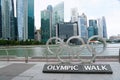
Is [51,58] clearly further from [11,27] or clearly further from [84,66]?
[11,27]

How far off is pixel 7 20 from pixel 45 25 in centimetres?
2038

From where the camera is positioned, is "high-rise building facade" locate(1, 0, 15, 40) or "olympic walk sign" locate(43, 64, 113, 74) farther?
"high-rise building facade" locate(1, 0, 15, 40)

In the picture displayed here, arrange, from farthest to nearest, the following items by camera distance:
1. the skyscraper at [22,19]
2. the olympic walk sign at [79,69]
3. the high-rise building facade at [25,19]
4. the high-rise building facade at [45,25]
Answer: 1. the high-rise building facade at [25,19]
2. the skyscraper at [22,19]
3. the high-rise building facade at [45,25]
4. the olympic walk sign at [79,69]

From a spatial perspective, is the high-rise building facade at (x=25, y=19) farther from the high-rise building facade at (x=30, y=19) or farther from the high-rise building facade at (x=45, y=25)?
the high-rise building facade at (x=45, y=25)

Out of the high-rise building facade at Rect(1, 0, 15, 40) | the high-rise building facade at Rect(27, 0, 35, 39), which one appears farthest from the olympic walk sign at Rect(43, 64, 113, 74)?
the high-rise building facade at Rect(27, 0, 35, 39)

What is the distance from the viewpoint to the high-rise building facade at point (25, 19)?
122250mm

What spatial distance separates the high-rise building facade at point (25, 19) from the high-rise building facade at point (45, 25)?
13248 mm

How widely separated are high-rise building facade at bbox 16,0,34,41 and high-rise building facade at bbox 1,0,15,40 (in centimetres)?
505

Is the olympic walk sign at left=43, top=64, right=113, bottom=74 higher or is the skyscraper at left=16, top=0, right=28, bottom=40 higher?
the skyscraper at left=16, top=0, right=28, bottom=40

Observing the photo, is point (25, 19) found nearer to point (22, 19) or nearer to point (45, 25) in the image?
point (22, 19)

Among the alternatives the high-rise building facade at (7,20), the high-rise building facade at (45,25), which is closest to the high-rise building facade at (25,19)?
the high-rise building facade at (7,20)

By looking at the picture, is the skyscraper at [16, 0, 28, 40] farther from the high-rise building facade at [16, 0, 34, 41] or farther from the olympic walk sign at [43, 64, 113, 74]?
the olympic walk sign at [43, 64, 113, 74]

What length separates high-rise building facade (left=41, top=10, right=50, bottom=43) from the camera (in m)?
108

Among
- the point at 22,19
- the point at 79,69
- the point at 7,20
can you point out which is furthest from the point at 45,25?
the point at 79,69
